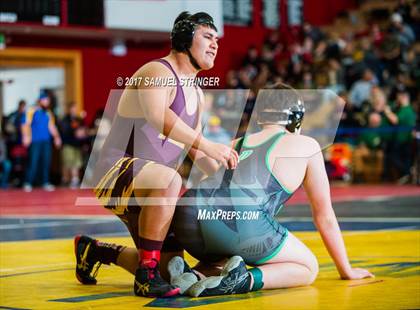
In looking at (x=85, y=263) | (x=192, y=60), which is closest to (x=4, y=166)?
(x=85, y=263)

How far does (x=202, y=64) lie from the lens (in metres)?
5.26

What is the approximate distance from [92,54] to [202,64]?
18411 millimetres

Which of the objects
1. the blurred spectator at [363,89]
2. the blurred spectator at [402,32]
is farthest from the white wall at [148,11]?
the blurred spectator at [402,32]

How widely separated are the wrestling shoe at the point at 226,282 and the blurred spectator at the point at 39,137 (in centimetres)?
1468

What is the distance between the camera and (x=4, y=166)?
2034cm

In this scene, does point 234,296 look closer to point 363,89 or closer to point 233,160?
point 233,160

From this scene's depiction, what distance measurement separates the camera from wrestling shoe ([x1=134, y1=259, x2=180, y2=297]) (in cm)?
493

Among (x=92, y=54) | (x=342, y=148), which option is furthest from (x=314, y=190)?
(x=92, y=54)

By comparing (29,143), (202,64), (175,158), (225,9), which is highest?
(202,64)

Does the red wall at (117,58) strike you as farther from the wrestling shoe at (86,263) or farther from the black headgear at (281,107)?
the black headgear at (281,107)

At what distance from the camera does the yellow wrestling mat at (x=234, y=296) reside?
4688mm

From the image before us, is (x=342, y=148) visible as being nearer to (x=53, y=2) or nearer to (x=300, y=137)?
(x=53, y=2)

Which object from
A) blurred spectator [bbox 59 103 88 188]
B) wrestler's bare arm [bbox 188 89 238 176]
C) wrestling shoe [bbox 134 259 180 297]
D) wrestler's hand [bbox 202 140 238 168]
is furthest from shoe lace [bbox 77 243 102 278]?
blurred spectator [bbox 59 103 88 188]

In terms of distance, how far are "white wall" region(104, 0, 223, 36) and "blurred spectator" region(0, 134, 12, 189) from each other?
316 centimetres
